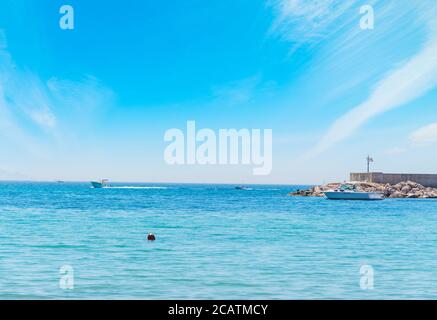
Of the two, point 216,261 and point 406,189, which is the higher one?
point 406,189

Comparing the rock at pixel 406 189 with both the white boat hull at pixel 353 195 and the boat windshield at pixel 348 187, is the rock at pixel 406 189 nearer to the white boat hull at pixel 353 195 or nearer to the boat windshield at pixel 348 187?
the boat windshield at pixel 348 187

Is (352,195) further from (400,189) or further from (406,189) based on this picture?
(406,189)

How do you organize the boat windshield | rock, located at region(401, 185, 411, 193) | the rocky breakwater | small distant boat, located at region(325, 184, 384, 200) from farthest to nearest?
rock, located at region(401, 185, 411, 193) < the rocky breakwater < the boat windshield < small distant boat, located at region(325, 184, 384, 200)

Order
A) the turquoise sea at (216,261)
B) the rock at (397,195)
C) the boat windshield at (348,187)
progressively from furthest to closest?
the rock at (397,195) → the boat windshield at (348,187) → the turquoise sea at (216,261)

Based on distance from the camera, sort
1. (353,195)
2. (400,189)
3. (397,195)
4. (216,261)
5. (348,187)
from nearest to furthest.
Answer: (216,261), (353,195), (348,187), (397,195), (400,189)

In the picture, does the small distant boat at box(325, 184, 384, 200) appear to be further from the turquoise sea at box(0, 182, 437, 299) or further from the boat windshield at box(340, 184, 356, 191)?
the turquoise sea at box(0, 182, 437, 299)

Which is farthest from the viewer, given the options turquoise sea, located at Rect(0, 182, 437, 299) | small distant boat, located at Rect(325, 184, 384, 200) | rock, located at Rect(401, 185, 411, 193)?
rock, located at Rect(401, 185, 411, 193)

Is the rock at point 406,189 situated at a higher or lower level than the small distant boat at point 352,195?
higher

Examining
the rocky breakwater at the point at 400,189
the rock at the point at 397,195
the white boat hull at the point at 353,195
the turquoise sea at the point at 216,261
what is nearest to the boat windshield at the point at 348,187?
the white boat hull at the point at 353,195

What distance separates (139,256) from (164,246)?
4.15 m

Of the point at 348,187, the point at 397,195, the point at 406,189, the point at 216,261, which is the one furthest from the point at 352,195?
the point at 216,261

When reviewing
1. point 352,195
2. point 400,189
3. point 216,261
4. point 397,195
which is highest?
point 400,189

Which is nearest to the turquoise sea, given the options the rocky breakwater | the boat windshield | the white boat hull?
the white boat hull

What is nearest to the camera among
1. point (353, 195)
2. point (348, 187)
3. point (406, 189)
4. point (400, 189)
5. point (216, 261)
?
point (216, 261)
